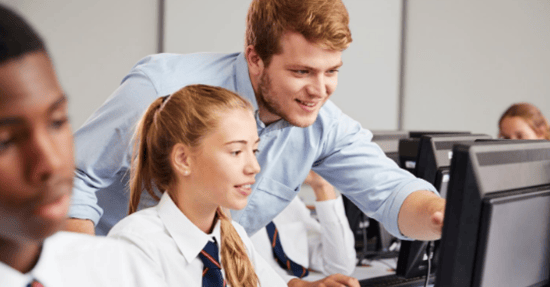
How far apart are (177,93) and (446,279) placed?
605 millimetres

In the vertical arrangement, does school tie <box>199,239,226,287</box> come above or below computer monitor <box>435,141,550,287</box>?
below

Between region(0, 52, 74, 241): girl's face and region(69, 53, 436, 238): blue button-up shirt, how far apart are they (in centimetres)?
79

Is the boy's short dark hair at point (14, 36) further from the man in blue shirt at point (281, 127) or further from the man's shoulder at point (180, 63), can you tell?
the man's shoulder at point (180, 63)

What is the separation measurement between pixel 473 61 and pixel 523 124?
137 cm

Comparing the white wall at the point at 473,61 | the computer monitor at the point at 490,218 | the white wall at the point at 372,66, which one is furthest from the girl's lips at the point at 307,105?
the white wall at the point at 372,66

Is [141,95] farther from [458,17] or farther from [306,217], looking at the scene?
[458,17]

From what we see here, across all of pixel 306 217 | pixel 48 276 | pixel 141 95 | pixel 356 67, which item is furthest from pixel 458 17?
pixel 48 276

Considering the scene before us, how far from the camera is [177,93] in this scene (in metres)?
0.99

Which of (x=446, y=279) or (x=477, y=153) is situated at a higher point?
(x=477, y=153)

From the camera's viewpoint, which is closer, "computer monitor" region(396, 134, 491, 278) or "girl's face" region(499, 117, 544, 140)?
"computer monitor" region(396, 134, 491, 278)

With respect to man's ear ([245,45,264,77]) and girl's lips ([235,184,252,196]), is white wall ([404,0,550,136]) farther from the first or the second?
girl's lips ([235,184,252,196])

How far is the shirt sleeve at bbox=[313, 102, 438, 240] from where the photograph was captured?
1.17 meters

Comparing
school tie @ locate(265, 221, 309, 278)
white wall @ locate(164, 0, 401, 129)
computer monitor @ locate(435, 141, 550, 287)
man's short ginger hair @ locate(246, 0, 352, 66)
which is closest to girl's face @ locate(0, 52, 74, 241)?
computer monitor @ locate(435, 141, 550, 287)

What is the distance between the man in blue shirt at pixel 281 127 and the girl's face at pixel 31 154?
74 cm
